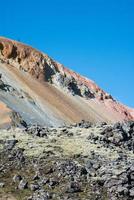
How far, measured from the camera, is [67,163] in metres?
22.8

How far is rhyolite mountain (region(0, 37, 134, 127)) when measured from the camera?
85875mm

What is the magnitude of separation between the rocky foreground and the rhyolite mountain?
45.7 meters

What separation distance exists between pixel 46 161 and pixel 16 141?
251 centimetres

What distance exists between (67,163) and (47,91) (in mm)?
79951

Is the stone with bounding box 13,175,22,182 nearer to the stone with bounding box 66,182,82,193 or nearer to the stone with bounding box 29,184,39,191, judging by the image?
the stone with bounding box 29,184,39,191

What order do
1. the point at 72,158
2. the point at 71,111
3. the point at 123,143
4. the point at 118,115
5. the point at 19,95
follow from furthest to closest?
1. the point at 118,115
2. the point at 71,111
3. the point at 19,95
4. the point at 123,143
5. the point at 72,158

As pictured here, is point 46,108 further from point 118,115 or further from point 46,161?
point 46,161

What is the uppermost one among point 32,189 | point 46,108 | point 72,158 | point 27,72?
point 27,72

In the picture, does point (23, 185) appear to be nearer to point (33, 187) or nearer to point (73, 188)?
point (33, 187)

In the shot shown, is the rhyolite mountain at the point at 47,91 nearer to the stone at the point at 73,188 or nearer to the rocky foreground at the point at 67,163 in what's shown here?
the rocky foreground at the point at 67,163

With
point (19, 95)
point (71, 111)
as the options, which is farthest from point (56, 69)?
point (19, 95)

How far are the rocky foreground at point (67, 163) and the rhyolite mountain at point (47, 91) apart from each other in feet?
150

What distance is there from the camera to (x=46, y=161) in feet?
76.2

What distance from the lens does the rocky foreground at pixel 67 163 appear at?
20.9m
